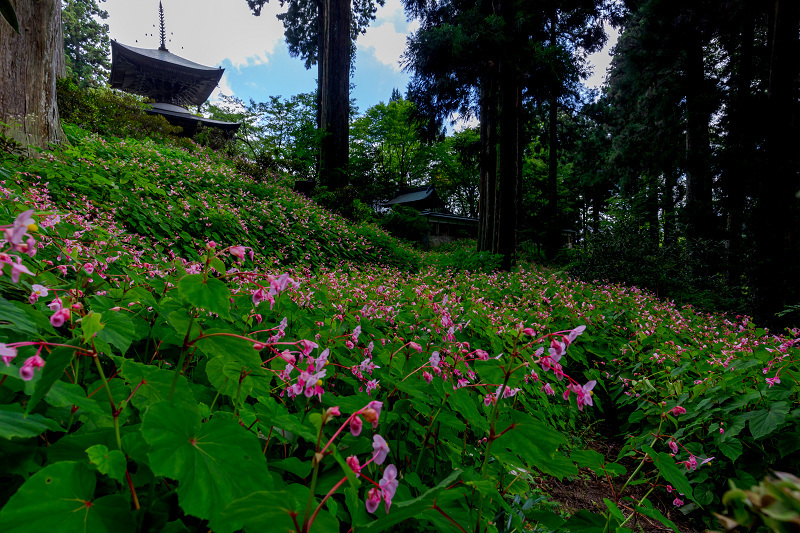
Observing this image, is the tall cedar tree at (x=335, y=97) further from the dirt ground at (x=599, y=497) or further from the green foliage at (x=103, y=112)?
the dirt ground at (x=599, y=497)

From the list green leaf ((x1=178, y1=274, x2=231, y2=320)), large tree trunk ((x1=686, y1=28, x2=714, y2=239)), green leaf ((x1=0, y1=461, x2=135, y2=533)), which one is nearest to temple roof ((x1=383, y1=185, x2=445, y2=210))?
large tree trunk ((x1=686, y1=28, x2=714, y2=239))

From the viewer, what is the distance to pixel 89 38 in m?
33.1

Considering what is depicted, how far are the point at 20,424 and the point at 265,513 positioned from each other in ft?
1.82

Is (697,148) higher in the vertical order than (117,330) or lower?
higher

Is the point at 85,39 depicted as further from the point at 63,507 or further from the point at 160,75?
the point at 63,507

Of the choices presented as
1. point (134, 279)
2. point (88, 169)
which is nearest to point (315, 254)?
point (88, 169)

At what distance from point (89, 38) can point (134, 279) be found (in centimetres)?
4645

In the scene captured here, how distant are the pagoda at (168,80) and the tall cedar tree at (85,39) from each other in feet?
35.5

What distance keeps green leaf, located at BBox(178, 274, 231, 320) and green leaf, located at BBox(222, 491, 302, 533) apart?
40 centimetres

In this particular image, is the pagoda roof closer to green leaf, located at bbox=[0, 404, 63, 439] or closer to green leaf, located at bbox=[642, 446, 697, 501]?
green leaf, located at bbox=[0, 404, 63, 439]

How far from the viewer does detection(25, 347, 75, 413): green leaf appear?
733 millimetres

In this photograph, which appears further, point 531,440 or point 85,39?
point 85,39

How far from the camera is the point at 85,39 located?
108ft

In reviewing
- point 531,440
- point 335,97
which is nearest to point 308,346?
point 531,440
